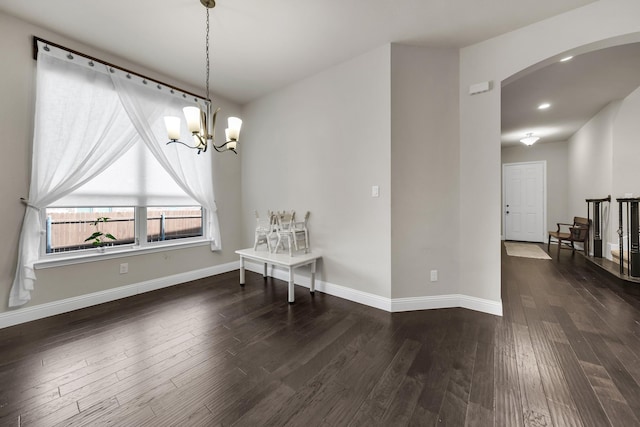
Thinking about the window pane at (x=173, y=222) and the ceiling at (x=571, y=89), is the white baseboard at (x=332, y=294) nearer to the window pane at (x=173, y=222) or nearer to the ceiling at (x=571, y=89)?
the window pane at (x=173, y=222)

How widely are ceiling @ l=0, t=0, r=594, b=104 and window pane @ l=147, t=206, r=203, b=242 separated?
6.30 ft

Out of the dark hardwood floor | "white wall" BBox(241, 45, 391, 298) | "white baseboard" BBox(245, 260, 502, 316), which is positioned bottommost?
the dark hardwood floor

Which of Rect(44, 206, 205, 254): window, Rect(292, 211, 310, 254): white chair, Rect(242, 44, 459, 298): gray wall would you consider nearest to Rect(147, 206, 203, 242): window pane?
Rect(44, 206, 205, 254): window

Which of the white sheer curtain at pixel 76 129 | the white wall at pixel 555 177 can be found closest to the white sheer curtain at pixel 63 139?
the white sheer curtain at pixel 76 129

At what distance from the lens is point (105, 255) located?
116 inches

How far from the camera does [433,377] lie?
166cm

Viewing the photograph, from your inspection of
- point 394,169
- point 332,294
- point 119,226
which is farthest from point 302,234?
point 119,226

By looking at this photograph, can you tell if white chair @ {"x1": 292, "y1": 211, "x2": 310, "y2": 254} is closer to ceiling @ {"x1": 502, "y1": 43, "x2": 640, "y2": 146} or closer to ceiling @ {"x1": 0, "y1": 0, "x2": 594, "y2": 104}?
ceiling @ {"x1": 0, "y1": 0, "x2": 594, "y2": 104}

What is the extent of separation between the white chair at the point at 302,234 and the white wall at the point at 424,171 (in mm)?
1215

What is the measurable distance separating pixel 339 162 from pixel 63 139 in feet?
9.71

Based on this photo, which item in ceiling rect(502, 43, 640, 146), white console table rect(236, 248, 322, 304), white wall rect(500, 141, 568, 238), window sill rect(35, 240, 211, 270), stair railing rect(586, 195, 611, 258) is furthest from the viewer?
white wall rect(500, 141, 568, 238)

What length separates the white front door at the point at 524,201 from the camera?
22.9ft

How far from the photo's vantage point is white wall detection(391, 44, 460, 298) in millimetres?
2701

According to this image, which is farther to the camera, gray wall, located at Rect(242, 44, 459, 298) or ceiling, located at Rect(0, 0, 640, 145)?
gray wall, located at Rect(242, 44, 459, 298)
